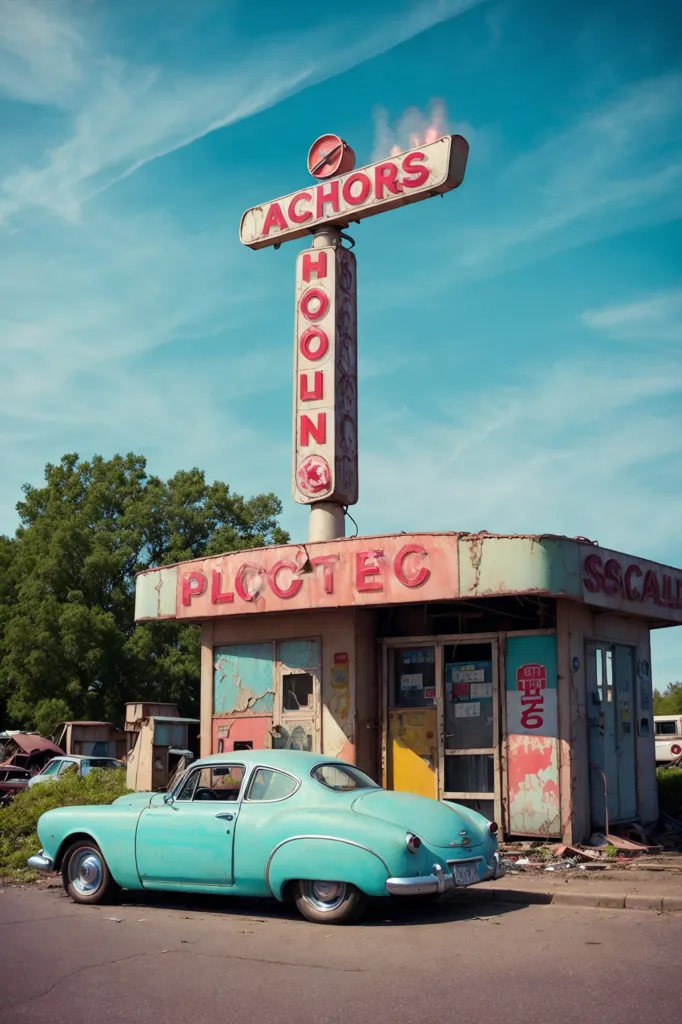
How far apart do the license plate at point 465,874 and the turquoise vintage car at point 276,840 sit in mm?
12

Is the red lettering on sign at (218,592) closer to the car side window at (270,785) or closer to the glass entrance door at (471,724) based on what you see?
the glass entrance door at (471,724)

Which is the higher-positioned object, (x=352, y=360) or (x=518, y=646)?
(x=352, y=360)

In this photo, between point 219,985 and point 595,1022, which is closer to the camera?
point 595,1022

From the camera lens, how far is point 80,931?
8031mm

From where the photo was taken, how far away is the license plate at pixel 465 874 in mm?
8188

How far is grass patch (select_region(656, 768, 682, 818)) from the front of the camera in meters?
17.6

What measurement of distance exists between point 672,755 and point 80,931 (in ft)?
89.0

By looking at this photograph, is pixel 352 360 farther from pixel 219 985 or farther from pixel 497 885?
pixel 219 985

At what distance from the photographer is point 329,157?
61.0ft

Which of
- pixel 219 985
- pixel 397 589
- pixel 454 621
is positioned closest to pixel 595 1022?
pixel 219 985

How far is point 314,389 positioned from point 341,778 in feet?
29.9

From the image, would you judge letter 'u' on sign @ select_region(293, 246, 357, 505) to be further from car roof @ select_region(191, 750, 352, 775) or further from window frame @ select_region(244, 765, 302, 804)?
window frame @ select_region(244, 765, 302, 804)

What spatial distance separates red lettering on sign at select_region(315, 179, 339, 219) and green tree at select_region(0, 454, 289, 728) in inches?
973

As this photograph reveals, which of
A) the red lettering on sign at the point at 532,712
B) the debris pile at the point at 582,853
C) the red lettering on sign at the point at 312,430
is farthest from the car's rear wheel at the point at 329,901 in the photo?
the red lettering on sign at the point at 312,430
